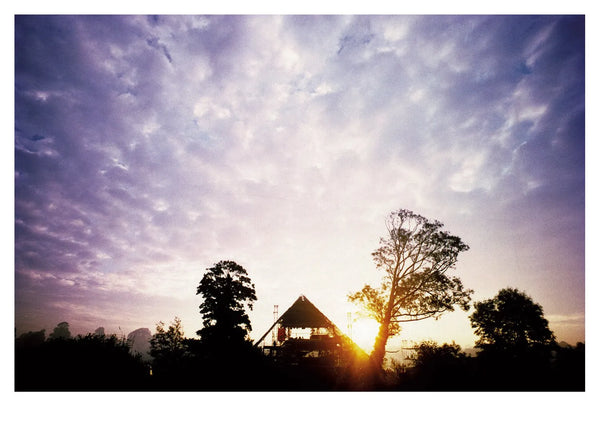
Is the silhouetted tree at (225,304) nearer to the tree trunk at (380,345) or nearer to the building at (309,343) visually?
the building at (309,343)

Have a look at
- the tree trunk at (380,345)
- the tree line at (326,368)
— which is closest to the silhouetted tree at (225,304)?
the tree line at (326,368)

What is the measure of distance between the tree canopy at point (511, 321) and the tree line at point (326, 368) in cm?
2055

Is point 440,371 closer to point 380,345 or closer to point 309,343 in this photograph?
point 380,345

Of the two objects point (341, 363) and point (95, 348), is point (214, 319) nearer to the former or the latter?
point (95, 348)

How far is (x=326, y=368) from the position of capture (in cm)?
1756

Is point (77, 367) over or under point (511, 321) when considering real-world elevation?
over

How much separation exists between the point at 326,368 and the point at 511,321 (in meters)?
31.0

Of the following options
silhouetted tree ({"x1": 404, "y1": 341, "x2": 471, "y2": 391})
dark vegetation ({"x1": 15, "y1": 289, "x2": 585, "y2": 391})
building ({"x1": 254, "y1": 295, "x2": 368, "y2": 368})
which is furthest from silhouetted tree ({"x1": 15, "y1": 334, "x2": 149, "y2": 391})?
silhouetted tree ({"x1": 404, "y1": 341, "x2": 471, "y2": 391})

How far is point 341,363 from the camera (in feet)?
62.5

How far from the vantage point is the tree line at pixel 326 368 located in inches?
445

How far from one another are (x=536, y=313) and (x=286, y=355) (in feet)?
115

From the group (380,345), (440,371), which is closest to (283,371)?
(380,345)

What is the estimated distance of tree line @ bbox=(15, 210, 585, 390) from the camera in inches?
445

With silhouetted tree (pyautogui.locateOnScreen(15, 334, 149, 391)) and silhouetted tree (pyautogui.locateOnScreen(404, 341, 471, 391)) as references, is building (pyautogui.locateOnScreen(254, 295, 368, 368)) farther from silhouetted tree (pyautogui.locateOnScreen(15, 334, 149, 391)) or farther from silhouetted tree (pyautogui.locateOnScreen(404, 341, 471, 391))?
silhouetted tree (pyautogui.locateOnScreen(15, 334, 149, 391))
